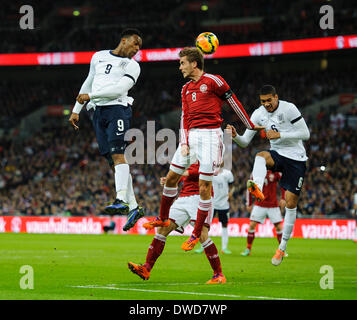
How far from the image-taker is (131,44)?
10.3 m

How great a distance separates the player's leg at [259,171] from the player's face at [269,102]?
88 centimetres

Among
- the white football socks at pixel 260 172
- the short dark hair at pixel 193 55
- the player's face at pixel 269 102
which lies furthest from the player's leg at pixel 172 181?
the player's face at pixel 269 102

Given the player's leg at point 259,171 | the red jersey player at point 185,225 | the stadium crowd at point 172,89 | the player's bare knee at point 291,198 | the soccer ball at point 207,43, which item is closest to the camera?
the soccer ball at point 207,43

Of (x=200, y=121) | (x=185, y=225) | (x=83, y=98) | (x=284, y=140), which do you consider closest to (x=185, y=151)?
(x=200, y=121)

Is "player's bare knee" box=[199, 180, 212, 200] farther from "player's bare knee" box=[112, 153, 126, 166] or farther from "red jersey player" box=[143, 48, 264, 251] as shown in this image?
"player's bare knee" box=[112, 153, 126, 166]

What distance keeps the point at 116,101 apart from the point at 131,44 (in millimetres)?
882

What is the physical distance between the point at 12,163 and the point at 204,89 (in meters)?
32.0

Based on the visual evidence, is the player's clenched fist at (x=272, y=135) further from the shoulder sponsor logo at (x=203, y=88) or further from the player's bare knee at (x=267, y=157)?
the shoulder sponsor logo at (x=203, y=88)

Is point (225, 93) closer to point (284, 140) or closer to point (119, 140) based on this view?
point (119, 140)

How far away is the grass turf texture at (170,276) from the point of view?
9656mm

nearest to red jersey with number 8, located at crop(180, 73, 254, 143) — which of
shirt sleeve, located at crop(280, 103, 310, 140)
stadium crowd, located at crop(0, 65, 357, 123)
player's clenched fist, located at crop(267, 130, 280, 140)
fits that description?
player's clenched fist, located at crop(267, 130, 280, 140)

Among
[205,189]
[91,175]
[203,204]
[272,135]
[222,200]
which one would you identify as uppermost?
[272,135]

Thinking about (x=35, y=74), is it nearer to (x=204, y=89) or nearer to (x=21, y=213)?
(x=21, y=213)

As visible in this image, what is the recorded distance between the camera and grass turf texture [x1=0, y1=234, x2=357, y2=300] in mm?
9656
